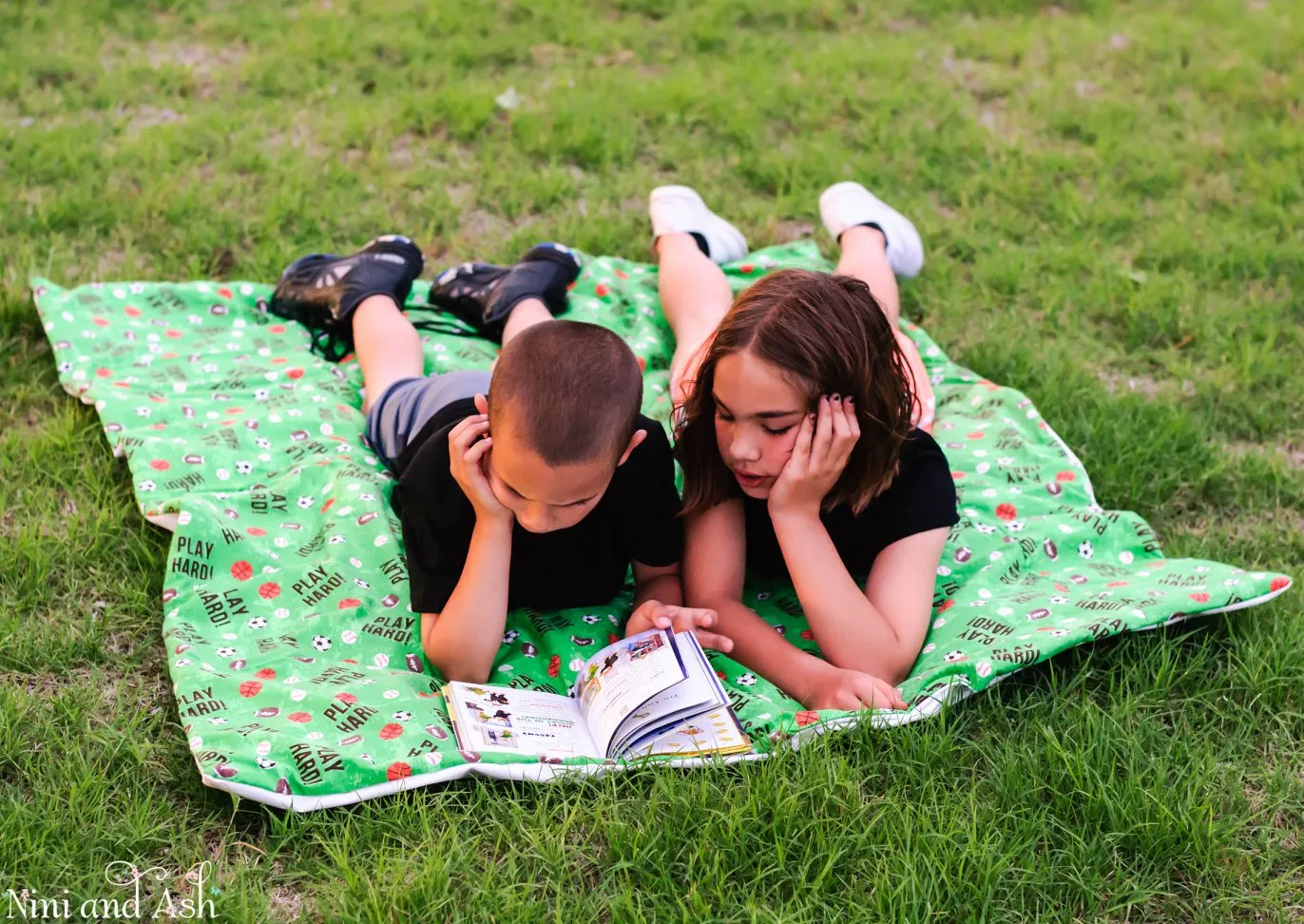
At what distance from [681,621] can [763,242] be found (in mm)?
2924

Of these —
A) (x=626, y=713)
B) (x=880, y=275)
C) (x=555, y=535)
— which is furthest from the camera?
Result: (x=880, y=275)

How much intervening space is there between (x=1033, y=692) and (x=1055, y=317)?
2.48 m

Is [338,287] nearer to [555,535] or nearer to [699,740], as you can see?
[555,535]

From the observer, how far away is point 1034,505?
4004 millimetres

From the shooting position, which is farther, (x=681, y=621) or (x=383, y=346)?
(x=383, y=346)

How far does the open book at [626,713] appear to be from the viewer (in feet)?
9.57

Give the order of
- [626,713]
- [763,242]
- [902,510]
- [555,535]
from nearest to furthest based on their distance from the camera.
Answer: [626,713], [555,535], [902,510], [763,242]

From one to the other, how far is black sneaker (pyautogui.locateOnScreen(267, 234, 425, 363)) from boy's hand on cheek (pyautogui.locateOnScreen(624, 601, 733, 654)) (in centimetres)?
197

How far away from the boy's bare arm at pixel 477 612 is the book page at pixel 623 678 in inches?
10.5

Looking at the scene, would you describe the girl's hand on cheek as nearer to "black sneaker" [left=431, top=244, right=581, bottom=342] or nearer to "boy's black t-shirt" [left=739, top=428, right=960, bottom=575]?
"boy's black t-shirt" [left=739, top=428, right=960, bottom=575]

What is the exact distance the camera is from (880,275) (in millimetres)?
4816

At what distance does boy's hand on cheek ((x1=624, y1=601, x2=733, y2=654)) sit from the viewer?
3.16m

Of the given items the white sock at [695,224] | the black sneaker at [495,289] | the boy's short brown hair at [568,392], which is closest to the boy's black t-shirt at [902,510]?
the boy's short brown hair at [568,392]

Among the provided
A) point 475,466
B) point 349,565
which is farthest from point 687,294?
point 475,466
